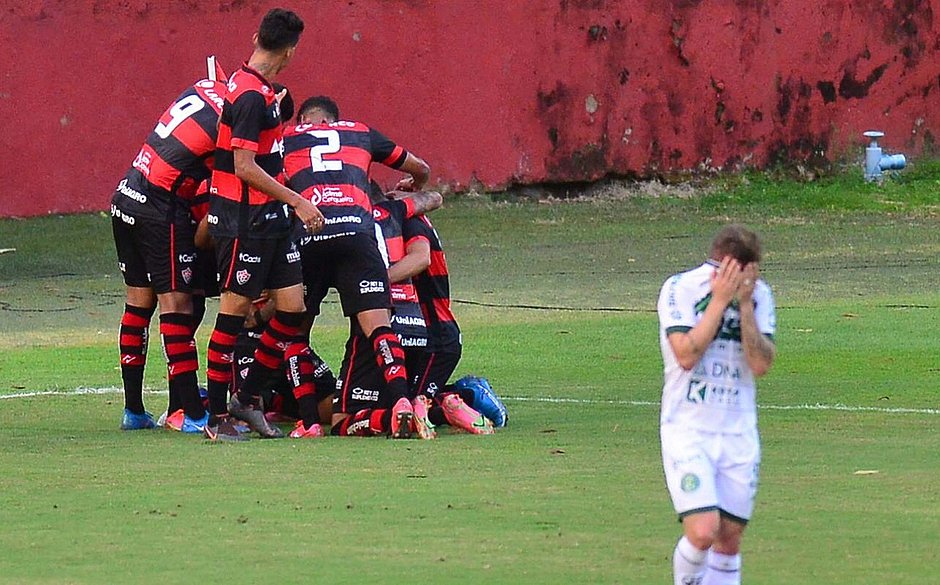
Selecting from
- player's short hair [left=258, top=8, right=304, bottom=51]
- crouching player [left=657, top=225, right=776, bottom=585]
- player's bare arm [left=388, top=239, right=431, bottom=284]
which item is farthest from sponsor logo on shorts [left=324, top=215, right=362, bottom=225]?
crouching player [left=657, top=225, right=776, bottom=585]

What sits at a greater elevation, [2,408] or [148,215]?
[148,215]

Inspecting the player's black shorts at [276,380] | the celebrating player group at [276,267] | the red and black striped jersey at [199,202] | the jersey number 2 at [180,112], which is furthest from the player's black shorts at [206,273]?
the jersey number 2 at [180,112]

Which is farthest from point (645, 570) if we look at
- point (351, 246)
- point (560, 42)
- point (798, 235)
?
point (560, 42)

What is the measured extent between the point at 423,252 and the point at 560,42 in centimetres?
1253

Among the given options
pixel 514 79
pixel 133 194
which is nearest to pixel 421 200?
pixel 133 194

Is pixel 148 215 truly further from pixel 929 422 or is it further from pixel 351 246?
pixel 929 422

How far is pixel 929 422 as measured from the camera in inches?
360

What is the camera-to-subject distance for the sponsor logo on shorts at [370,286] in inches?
355

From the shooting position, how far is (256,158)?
8.62 meters

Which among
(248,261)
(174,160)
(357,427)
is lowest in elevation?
(357,427)

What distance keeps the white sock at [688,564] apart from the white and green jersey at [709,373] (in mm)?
345

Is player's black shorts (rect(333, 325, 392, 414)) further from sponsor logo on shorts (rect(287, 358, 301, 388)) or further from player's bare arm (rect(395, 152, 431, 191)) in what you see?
player's bare arm (rect(395, 152, 431, 191))

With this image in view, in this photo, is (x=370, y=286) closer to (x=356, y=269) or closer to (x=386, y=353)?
(x=356, y=269)

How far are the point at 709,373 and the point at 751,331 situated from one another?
0.58ft
